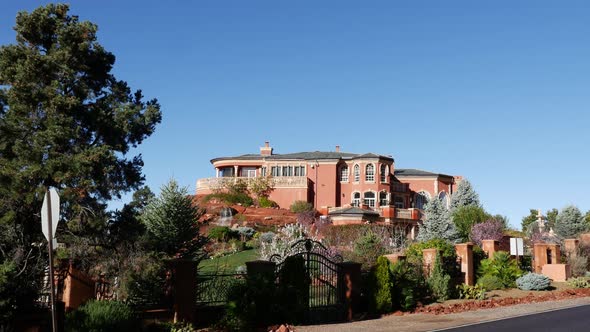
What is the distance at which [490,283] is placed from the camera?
2558cm

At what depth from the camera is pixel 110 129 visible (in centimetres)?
1991

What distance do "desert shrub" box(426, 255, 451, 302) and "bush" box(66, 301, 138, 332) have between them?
12203mm

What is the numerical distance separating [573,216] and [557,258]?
2191 centimetres

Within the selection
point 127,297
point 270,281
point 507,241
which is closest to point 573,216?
point 507,241

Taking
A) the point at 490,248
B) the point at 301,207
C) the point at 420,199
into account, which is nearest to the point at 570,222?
the point at 420,199

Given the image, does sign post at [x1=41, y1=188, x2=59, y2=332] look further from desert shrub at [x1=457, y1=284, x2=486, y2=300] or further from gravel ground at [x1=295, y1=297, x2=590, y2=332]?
desert shrub at [x1=457, y1=284, x2=486, y2=300]

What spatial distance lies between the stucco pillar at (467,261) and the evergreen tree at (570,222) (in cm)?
2719

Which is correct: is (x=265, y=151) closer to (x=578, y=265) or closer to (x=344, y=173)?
(x=344, y=173)

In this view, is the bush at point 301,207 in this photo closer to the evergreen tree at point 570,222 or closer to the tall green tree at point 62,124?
the evergreen tree at point 570,222

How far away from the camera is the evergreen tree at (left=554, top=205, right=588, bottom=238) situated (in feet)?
164

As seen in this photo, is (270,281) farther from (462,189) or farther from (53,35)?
(462,189)

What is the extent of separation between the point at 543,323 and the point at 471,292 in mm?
6740

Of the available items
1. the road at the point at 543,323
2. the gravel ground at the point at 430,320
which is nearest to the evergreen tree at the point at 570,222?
the gravel ground at the point at 430,320

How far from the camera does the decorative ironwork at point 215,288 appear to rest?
16.7m
